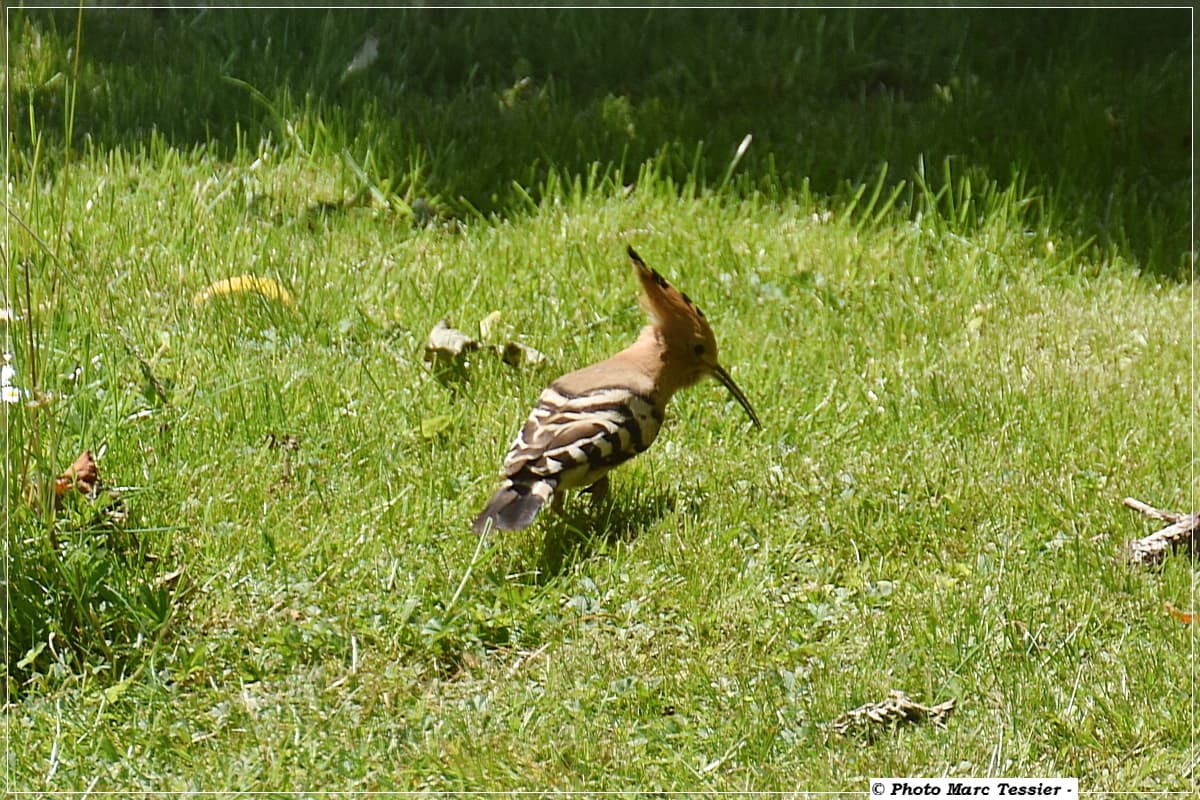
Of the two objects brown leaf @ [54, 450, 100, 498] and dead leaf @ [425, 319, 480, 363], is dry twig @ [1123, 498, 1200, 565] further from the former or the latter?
brown leaf @ [54, 450, 100, 498]

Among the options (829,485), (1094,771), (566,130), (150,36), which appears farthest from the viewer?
(150,36)

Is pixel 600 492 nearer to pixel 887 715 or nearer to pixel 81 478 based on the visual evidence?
pixel 887 715

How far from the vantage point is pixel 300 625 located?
13.9 ft

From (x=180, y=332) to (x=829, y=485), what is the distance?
103 inches

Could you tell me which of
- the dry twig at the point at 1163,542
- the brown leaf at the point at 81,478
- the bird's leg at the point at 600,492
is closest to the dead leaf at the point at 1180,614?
the dry twig at the point at 1163,542

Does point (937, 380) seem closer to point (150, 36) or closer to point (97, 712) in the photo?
point (97, 712)

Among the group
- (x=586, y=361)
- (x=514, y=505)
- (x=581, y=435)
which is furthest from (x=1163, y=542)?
(x=586, y=361)

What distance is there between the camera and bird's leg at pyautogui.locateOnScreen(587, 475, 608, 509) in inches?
199

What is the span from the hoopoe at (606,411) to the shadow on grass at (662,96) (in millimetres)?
1916

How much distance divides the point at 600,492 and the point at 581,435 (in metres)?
0.38

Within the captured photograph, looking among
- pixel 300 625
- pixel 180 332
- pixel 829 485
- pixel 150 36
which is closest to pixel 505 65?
pixel 150 36

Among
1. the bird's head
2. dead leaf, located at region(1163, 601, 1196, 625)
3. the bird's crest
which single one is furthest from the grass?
the bird's crest

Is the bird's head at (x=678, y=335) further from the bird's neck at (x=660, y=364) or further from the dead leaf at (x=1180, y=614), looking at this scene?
the dead leaf at (x=1180, y=614)

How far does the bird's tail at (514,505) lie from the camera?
446cm
